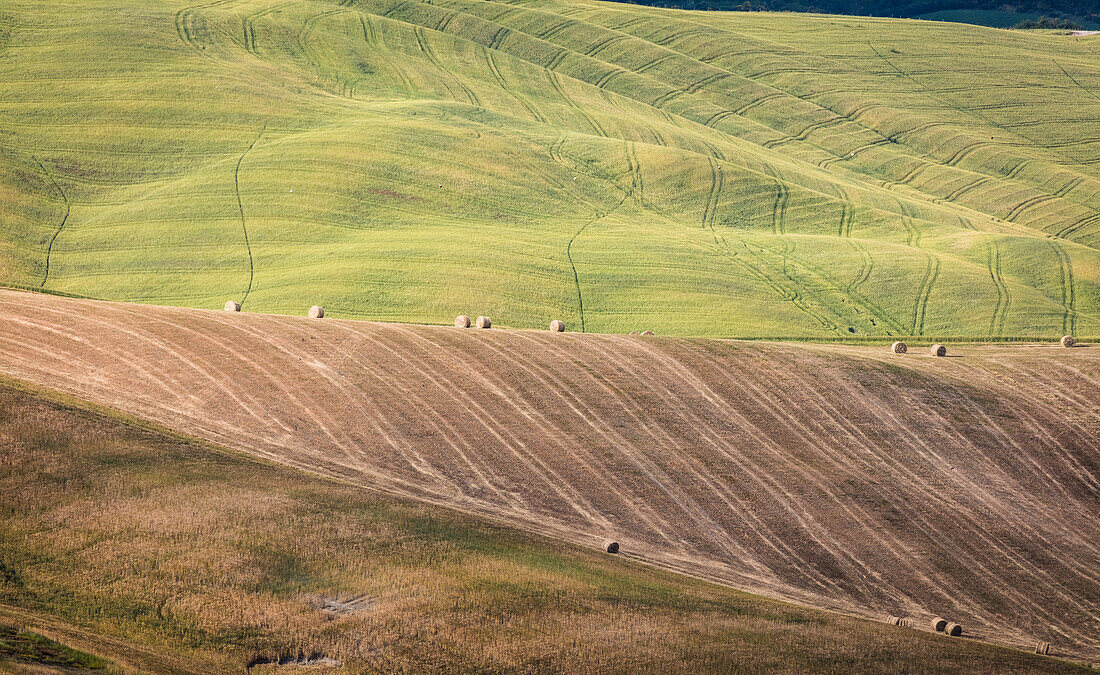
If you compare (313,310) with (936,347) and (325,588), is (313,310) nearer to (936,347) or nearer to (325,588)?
(325,588)

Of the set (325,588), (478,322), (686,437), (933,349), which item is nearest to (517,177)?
(478,322)

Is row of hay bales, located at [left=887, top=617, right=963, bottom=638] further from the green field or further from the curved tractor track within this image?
the green field

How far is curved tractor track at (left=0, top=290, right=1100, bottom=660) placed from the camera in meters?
22.7

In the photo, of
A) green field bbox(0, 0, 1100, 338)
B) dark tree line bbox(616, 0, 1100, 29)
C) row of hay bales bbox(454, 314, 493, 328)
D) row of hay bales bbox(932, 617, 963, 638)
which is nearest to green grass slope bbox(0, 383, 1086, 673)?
row of hay bales bbox(932, 617, 963, 638)

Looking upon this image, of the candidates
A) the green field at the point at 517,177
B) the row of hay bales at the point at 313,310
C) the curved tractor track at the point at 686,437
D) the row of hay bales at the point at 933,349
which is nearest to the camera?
the curved tractor track at the point at 686,437

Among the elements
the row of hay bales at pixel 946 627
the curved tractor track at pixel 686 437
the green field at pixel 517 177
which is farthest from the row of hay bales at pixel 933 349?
the row of hay bales at pixel 946 627

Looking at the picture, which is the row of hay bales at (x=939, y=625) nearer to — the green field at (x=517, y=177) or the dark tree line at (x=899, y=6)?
the green field at (x=517, y=177)

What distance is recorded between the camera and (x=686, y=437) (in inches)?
1033

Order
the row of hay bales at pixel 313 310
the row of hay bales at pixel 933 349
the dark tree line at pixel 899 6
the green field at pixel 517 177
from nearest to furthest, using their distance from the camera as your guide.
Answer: the row of hay bales at pixel 313 310 → the row of hay bales at pixel 933 349 → the green field at pixel 517 177 → the dark tree line at pixel 899 6

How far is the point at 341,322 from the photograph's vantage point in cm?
3033

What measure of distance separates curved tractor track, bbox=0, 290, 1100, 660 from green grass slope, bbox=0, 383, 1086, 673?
1.78 metres

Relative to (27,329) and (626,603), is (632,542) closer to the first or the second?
(626,603)

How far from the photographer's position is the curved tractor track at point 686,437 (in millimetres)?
22719

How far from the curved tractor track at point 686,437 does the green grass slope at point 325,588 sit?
1.78 meters
